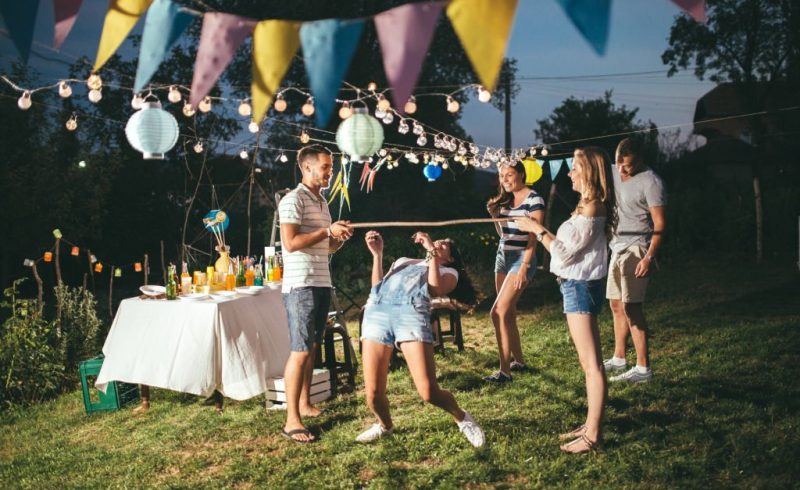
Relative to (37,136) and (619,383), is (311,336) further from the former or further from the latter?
(37,136)

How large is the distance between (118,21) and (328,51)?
0.77 meters

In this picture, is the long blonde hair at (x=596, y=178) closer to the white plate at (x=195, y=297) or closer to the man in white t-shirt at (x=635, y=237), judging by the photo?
the man in white t-shirt at (x=635, y=237)

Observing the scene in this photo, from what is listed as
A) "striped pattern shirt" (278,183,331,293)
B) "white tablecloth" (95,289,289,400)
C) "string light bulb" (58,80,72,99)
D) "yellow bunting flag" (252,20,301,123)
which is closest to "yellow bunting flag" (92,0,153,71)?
"yellow bunting flag" (252,20,301,123)

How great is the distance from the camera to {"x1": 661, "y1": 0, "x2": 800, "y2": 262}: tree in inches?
429

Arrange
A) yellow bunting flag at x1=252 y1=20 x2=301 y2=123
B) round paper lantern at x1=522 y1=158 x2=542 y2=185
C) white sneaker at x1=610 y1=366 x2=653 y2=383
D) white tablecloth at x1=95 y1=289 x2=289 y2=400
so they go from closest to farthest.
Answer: yellow bunting flag at x1=252 y1=20 x2=301 y2=123 < white tablecloth at x1=95 y1=289 x2=289 y2=400 < white sneaker at x1=610 y1=366 x2=653 y2=383 < round paper lantern at x1=522 y1=158 x2=542 y2=185

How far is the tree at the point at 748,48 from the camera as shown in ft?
35.8

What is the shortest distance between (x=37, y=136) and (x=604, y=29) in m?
13.8

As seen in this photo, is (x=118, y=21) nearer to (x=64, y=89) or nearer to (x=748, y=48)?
(x=64, y=89)

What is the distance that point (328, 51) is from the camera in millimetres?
1929

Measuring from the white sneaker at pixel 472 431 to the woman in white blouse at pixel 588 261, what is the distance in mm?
412

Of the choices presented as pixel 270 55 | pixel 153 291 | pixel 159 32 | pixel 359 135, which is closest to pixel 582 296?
pixel 359 135

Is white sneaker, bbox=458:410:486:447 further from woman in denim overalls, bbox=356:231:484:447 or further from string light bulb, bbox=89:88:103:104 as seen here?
string light bulb, bbox=89:88:103:104

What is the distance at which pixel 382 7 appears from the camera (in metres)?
16.1

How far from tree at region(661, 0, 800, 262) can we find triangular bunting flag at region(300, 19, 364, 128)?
10264 millimetres
